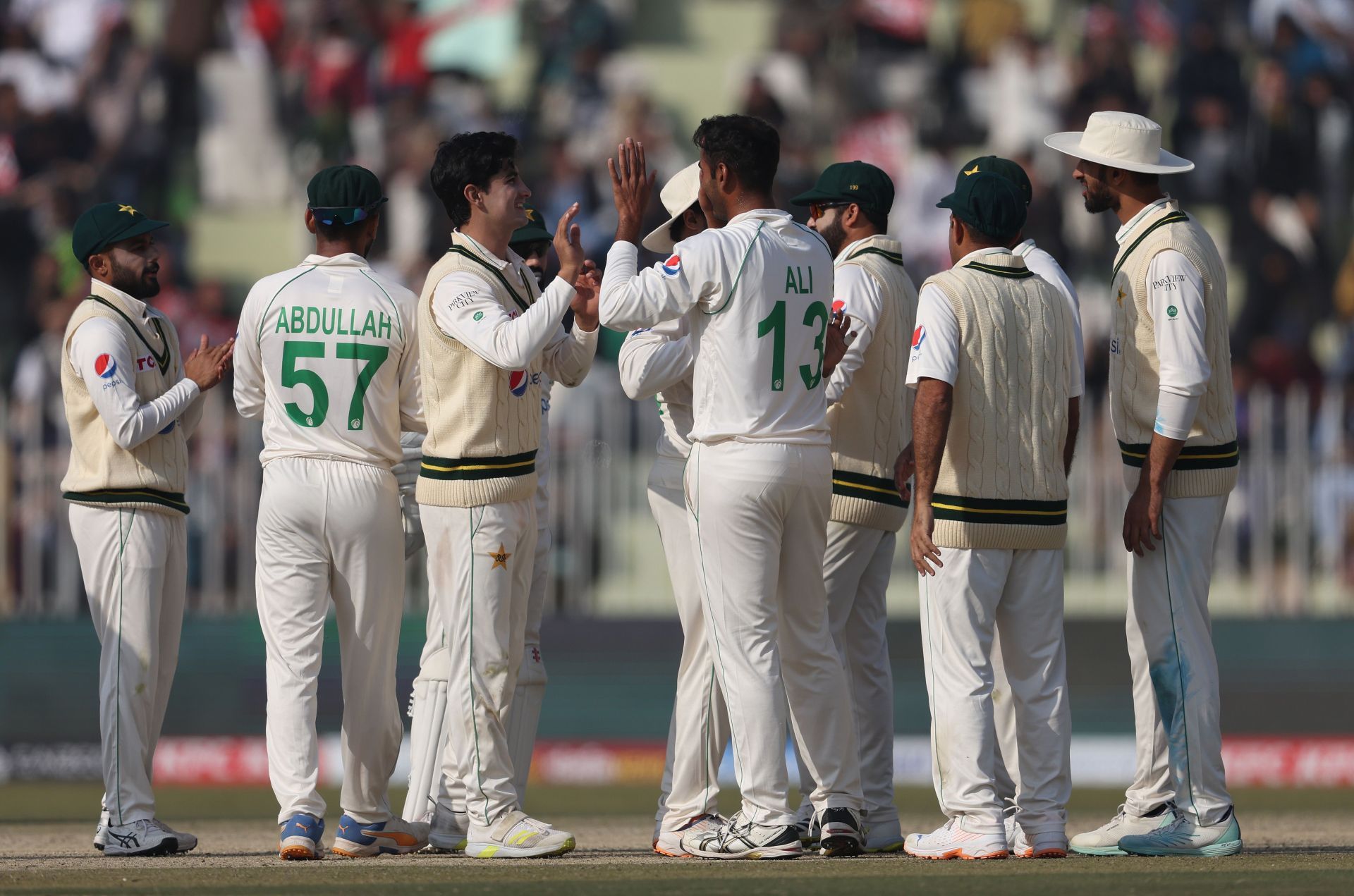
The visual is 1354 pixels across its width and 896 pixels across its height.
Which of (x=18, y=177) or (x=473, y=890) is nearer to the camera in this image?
(x=473, y=890)

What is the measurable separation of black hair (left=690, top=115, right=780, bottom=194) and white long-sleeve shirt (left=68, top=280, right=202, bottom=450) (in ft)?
6.90

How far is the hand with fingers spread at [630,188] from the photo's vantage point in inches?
241

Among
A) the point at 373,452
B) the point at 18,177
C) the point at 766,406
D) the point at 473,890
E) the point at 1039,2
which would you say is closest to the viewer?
the point at 473,890

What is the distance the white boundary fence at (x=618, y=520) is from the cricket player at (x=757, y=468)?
19.7ft

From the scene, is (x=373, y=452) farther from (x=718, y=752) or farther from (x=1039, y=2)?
(x=1039, y=2)

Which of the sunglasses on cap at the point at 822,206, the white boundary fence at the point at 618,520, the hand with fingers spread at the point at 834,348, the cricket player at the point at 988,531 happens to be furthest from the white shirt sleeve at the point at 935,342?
the white boundary fence at the point at 618,520

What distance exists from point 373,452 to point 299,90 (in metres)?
10.5

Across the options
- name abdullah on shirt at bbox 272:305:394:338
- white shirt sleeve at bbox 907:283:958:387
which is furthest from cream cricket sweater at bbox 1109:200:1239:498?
name abdullah on shirt at bbox 272:305:394:338

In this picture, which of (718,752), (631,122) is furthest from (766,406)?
(631,122)

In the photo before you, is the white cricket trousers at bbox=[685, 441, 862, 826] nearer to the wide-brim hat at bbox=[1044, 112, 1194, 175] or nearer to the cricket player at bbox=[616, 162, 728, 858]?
the cricket player at bbox=[616, 162, 728, 858]

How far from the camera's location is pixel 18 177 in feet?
51.2

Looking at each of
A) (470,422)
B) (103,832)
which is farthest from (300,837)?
(470,422)

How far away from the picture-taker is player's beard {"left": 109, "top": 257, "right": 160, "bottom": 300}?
7008 millimetres

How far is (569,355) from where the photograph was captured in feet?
21.5
